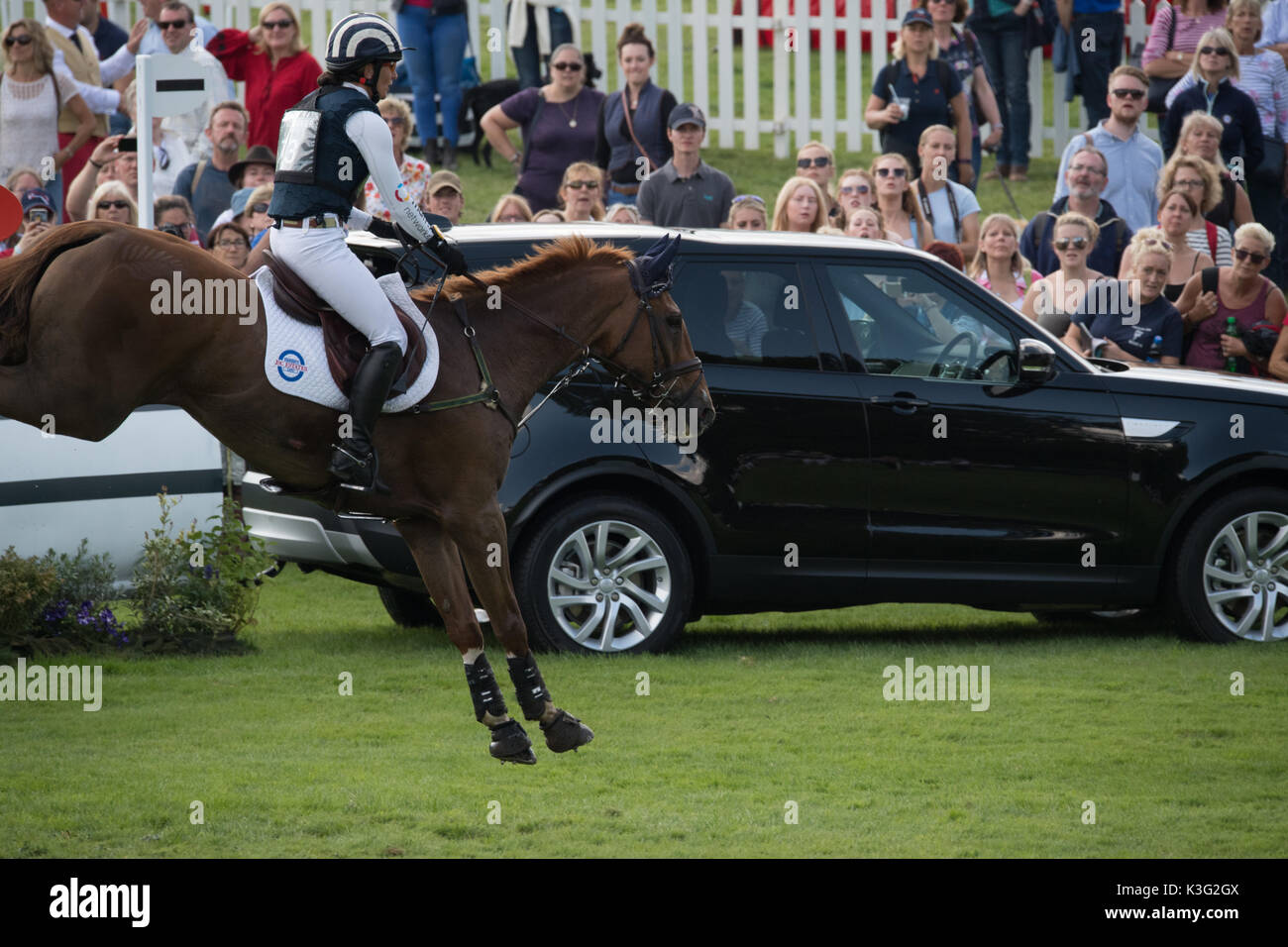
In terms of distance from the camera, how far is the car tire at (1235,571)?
465 inches

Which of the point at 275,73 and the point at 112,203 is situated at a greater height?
the point at 275,73

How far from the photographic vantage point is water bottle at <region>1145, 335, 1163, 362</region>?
44.7 ft

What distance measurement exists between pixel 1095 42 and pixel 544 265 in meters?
13.2

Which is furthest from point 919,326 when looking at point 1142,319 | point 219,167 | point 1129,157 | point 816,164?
point 219,167

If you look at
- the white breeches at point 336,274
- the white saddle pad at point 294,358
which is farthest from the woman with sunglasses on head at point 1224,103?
the white saddle pad at point 294,358

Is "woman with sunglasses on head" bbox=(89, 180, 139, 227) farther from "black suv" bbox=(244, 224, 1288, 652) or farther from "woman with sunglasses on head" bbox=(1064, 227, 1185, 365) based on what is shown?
"woman with sunglasses on head" bbox=(1064, 227, 1185, 365)

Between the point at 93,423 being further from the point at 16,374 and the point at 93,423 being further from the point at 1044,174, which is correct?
the point at 1044,174

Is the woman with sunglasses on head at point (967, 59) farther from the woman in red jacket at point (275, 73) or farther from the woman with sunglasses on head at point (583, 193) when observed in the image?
the woman in red jacket at point (275, 73)

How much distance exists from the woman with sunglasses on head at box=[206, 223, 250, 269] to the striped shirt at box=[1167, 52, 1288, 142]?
911 cm

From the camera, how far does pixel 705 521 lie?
1128 cm

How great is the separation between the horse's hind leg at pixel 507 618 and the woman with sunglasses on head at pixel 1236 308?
7349mm

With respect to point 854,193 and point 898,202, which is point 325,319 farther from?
point 898,202

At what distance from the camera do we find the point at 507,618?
27.1ft
